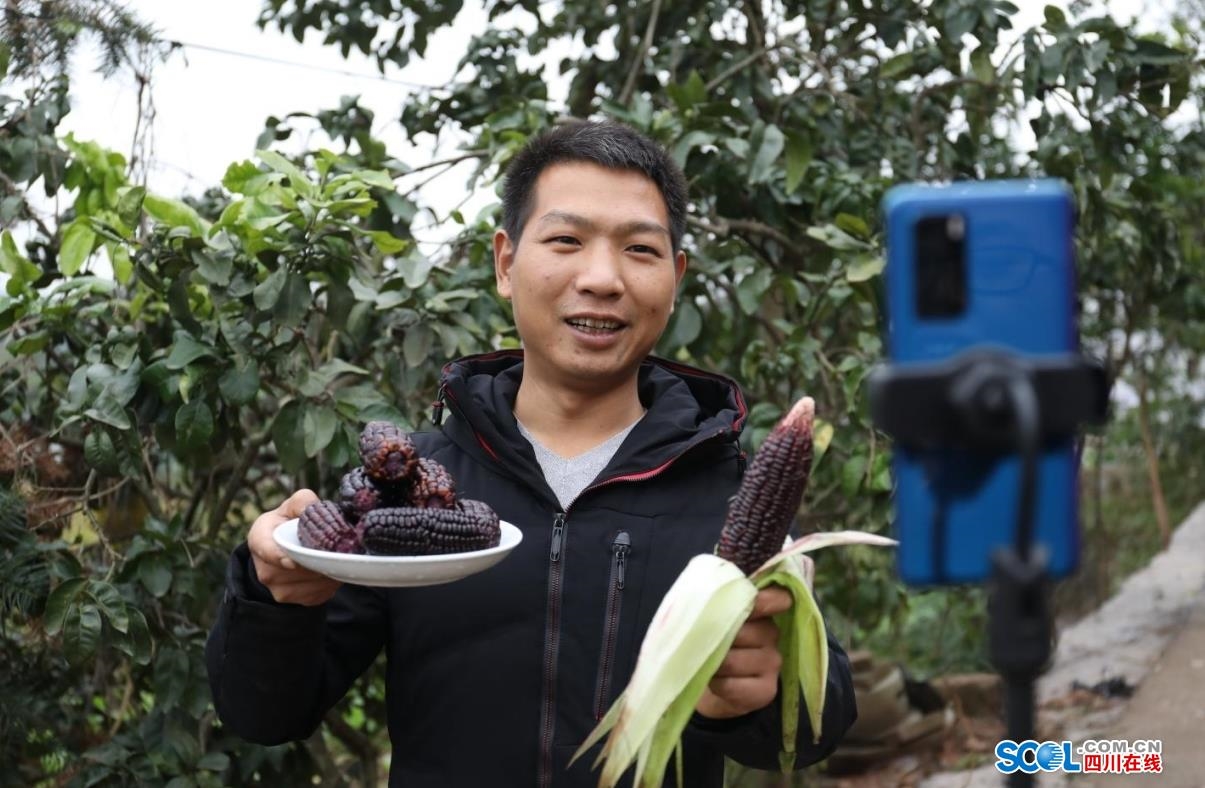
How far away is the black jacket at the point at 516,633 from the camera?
1518 millimetres

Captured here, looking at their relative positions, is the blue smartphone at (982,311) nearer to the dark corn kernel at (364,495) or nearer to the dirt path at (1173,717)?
the dark corn kernel at (364,495)

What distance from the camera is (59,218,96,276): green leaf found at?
2197mm

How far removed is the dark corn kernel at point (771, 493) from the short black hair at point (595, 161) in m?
0.59

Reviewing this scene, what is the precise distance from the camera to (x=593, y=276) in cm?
158

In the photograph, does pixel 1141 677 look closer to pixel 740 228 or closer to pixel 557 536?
pixel 740 228

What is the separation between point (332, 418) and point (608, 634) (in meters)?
0.83

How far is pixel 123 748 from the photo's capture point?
2.33 metres

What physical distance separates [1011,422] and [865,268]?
1.75 metres

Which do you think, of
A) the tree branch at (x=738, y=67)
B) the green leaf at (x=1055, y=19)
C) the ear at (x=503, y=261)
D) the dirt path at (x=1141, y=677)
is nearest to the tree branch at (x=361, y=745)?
the ear at (x=503, y=261)

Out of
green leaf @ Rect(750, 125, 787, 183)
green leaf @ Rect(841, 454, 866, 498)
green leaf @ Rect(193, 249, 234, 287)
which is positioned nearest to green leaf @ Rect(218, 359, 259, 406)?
green leaf @ Rect(193, 249, 234, 287)

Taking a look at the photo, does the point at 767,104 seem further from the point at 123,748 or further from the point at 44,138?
the point at 123,748

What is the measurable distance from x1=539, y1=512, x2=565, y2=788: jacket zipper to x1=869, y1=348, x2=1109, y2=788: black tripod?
34.2 inches

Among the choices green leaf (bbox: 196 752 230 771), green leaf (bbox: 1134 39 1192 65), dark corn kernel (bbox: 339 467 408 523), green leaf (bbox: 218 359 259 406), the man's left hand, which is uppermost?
green leaf (bbox: 1134 39 1192 65)

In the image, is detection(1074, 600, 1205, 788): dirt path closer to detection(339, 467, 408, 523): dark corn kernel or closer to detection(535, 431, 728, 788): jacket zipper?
detection(535, 431, 728, 788): jacket zipper
